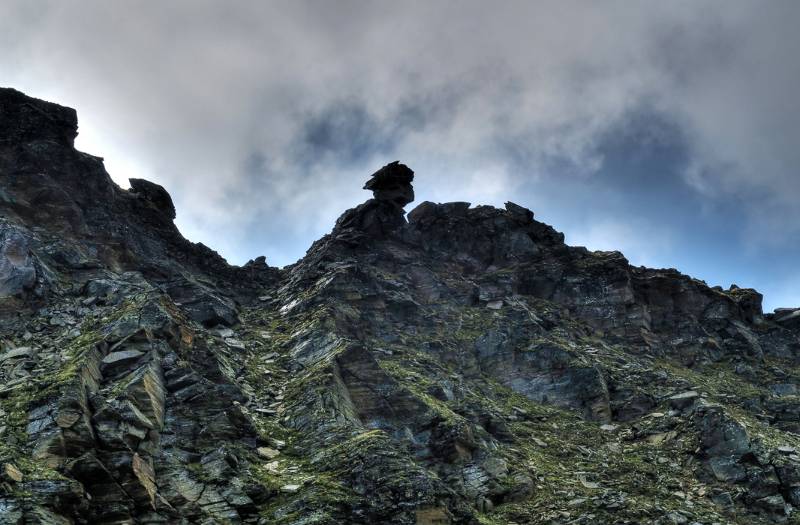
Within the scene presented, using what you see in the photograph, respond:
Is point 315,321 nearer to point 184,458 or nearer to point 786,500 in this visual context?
point 184,458

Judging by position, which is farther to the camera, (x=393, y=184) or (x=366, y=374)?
(x=393, y=184)

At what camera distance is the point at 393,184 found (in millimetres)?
59969

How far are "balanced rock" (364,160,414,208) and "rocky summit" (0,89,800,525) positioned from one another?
4.04ft

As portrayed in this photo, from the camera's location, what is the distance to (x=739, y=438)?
30.8 m

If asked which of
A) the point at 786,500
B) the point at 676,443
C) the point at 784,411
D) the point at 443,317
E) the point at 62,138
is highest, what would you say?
the point at 62,138

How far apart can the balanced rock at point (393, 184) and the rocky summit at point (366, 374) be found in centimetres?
123

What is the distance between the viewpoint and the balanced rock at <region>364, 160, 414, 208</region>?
59562mm

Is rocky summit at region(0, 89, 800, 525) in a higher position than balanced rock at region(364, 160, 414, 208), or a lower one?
lower

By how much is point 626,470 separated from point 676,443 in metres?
4.26

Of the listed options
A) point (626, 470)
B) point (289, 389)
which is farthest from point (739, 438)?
point (289, 389)

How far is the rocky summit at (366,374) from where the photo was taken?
870 inches

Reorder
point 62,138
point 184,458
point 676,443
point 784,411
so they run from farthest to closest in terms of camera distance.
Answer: point 62,138 < point 784,411 < point 676,443 < point 184,458

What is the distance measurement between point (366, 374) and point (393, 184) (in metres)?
30.5

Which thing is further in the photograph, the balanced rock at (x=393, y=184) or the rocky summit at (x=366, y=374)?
the balanced rock at (x=393, y=184)
